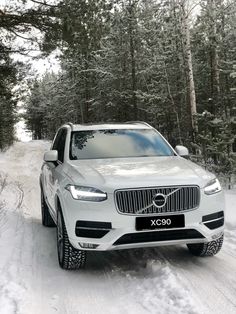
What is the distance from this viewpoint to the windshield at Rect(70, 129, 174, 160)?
277 inches

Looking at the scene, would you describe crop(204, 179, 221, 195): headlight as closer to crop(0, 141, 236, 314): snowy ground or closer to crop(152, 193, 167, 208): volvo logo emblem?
crop(152, 193, 167, 208): volvo logo emblem

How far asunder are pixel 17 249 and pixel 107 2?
35.0ft

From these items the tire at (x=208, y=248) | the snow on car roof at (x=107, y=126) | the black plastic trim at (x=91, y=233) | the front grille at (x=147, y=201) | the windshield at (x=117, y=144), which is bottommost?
the tire at (x=208, y=248)

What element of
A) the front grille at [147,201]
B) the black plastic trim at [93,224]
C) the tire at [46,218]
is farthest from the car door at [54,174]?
the front grille at [147,201]

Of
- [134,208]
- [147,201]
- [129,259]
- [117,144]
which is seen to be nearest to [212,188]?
[147,201]

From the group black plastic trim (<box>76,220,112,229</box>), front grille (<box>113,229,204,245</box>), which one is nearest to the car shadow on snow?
front grille (<box>113,229,204,245</box>)

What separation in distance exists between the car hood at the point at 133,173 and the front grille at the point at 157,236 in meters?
0.57

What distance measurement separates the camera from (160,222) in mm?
5418

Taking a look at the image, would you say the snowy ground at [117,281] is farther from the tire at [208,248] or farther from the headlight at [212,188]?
the headlight at [212,188]

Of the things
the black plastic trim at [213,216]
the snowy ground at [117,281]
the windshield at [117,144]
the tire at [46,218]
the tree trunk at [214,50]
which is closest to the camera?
the snowy ground at [117,281]

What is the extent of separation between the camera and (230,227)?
8523mm

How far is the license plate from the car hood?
0.40m

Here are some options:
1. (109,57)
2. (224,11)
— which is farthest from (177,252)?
(109,57)

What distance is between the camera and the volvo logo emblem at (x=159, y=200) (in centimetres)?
541
